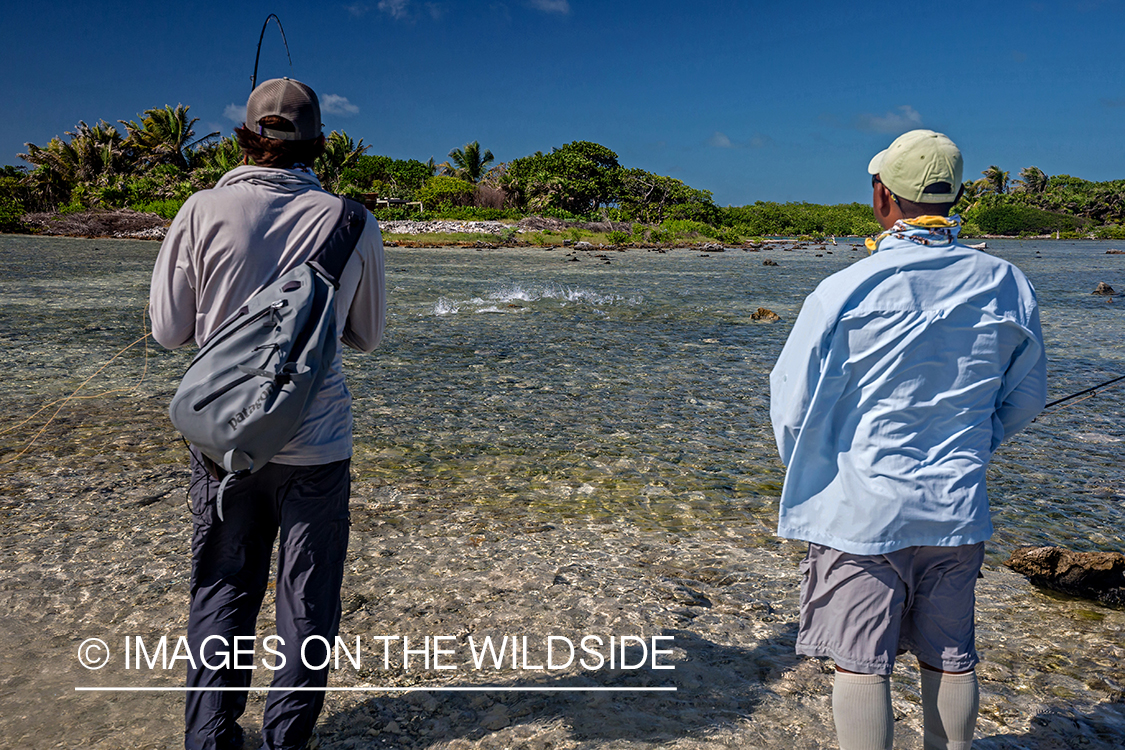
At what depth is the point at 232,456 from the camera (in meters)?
1.84

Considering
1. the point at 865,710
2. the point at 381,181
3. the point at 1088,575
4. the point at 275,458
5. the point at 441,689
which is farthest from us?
the point at 381,181

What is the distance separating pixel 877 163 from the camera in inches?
80.5

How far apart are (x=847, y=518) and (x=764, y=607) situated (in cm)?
197

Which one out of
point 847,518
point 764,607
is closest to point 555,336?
point 764,607

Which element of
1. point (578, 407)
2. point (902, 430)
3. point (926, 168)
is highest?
point (926, 168)

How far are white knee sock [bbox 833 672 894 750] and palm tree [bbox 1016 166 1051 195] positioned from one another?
157098 millimetres

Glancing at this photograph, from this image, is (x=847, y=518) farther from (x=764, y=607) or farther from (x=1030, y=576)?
(x=1030, y=576)

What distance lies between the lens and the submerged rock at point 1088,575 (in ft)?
12.5

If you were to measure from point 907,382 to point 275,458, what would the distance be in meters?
1.72

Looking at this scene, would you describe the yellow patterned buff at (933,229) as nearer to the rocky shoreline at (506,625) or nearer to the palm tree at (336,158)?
the rocky shoreline at (506,625)

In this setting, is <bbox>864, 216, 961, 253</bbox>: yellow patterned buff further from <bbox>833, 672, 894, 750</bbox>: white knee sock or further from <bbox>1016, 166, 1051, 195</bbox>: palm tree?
<bbox>1016, 166, 1051, 195</bbox>: palm tree

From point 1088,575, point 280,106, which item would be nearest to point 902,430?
point 280,106

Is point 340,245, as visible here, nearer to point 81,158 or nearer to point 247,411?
point 247,411

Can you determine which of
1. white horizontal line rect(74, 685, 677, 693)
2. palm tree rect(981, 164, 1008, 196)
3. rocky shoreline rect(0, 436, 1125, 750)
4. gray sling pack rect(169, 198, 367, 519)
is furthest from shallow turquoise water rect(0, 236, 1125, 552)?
palm tree rect(981, 164, 1008, 196)
